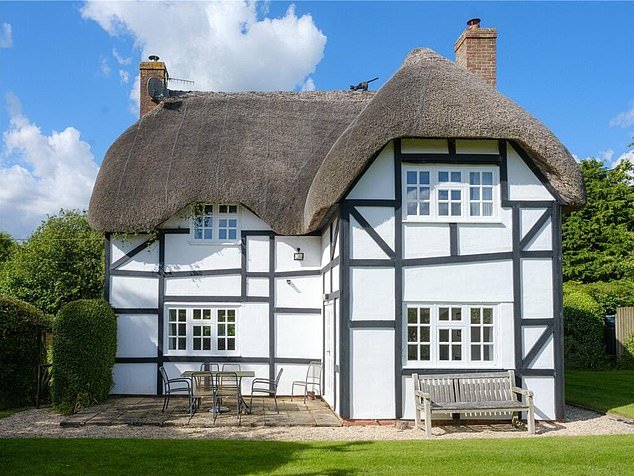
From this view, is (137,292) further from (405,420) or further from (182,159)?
(405,420)

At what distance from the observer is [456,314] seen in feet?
34.7

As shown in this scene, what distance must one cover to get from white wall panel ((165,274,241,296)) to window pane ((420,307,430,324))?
14.1ft

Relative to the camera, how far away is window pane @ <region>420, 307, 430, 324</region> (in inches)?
415

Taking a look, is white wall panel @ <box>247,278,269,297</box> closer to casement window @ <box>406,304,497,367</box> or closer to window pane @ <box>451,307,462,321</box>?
casement window @ <box>406,304,497,367</box>

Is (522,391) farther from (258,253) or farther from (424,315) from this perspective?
(258,253)

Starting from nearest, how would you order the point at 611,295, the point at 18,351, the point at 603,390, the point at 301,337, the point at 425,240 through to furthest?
1. the point at 425,240
2. the point at 18,351
3. the point at 301,337
4. the point at 603,390
5. the point at 611,295

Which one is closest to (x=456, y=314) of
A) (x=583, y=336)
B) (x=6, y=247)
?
(x=583, y=336)

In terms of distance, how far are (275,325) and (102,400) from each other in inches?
136

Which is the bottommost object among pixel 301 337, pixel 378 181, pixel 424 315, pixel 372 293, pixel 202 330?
pixel 301 337

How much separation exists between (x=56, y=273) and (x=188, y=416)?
11511 millimetres

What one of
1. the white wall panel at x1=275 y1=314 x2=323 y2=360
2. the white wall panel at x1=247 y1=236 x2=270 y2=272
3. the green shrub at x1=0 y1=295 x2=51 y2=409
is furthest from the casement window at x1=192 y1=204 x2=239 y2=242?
the green shrub at x1=0 y1=295 x2=51 y2=409

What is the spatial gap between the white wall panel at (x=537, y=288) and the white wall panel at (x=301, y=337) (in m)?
4.25

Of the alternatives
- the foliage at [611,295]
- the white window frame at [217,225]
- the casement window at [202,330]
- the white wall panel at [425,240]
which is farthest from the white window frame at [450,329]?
the foliage at [611,295]

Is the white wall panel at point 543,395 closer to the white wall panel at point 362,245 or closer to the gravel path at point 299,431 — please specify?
the gravel path at point 299,431
